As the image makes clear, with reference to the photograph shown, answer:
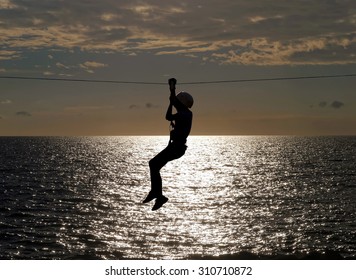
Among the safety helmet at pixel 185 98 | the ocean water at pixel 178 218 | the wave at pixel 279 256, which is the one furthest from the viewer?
the ocean water at pixel 178 218

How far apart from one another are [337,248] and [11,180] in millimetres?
103883

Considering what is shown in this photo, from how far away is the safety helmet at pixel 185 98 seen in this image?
12.8 metres

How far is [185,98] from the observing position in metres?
12.8

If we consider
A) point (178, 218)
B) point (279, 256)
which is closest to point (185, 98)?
point (279, 256)

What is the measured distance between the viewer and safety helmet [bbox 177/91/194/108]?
41.9ft

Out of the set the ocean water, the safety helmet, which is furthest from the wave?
the safety helmet

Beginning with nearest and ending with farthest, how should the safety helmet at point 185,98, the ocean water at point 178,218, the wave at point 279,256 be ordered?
1. the safety helmet at point 185,98
2. the wave at point 279,256
3. the ocean water at point 178,218

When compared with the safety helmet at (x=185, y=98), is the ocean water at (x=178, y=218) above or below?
below

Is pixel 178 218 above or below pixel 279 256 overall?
below

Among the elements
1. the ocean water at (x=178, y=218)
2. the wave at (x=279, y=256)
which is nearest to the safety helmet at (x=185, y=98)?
the ocean water at (x=178, y=218)

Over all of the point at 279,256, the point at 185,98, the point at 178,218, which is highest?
the point at 185,98

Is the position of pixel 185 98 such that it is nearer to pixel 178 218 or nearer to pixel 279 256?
pixel 279 256

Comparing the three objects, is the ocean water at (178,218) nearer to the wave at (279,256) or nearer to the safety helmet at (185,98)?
the wave at (279,256)

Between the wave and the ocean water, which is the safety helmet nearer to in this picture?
the ocean water
